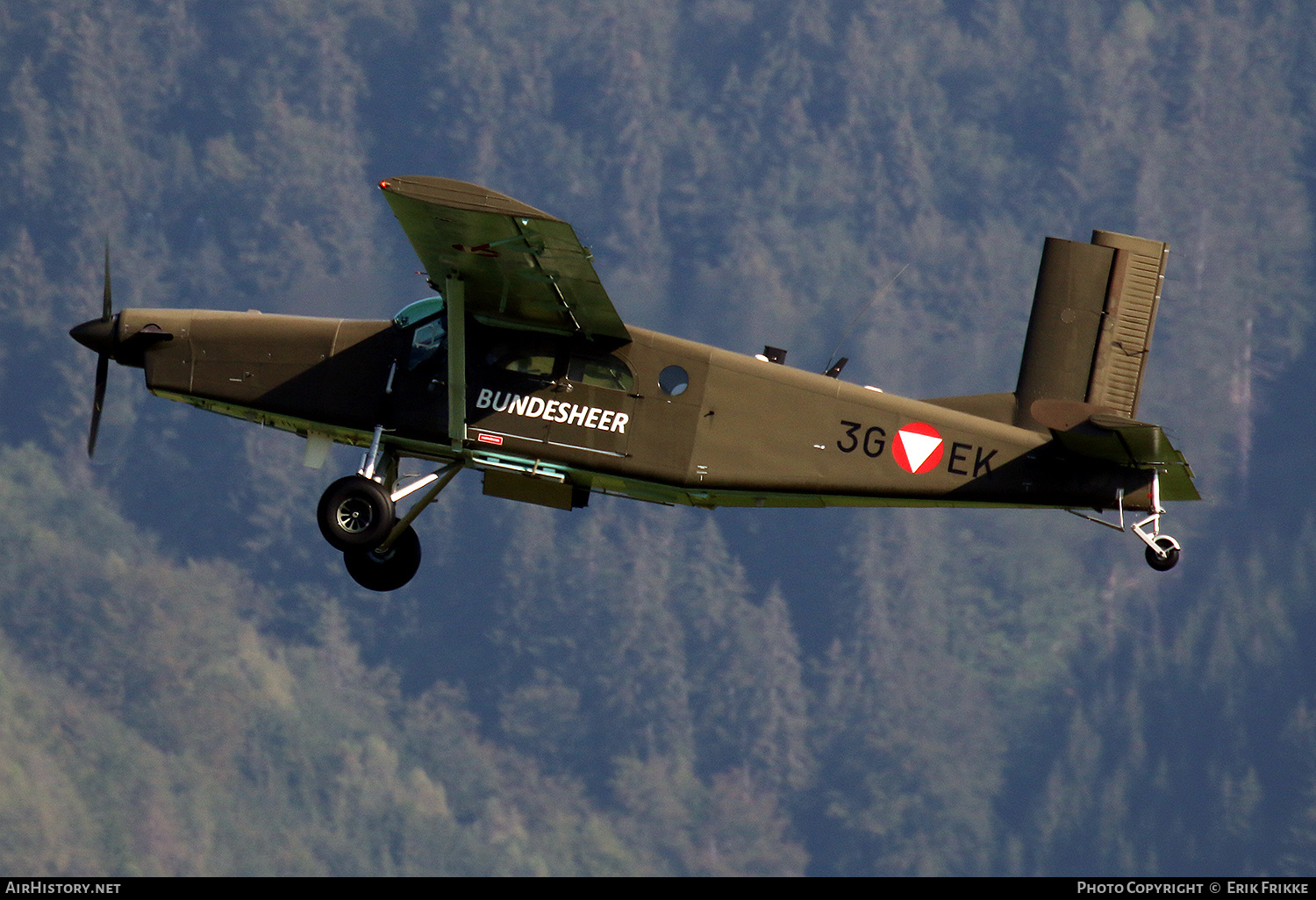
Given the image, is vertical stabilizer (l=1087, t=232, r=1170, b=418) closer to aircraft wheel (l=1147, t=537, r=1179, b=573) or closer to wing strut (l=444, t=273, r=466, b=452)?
aircraft wheel (l=1147, t=537, r=1179, b=573)

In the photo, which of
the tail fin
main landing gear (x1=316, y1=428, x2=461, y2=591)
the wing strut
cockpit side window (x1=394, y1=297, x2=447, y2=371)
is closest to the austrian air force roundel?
the tail fin

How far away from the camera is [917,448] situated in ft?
72.5

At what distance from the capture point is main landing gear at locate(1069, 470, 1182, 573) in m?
21.3

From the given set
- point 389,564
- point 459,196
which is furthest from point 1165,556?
point 389,564

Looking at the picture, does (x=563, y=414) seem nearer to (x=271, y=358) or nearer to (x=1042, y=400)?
(x=271, y=358)

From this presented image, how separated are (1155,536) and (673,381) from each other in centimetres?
608

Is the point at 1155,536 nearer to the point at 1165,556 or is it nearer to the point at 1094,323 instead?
the point at 1165,556

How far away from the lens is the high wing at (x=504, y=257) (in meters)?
19.5

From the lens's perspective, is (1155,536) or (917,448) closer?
(1155,536)

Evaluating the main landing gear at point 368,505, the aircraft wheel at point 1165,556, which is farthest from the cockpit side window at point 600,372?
the aircraft wheel at point 1165,556

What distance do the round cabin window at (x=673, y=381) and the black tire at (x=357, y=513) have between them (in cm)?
364

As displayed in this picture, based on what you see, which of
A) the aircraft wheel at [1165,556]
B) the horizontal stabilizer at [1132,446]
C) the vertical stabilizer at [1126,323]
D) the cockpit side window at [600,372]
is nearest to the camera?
the horizontal stabilizer at [1132,446]

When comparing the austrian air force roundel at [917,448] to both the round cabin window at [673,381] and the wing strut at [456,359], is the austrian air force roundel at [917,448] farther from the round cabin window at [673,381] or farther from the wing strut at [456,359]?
the wing strut at [456,359]
